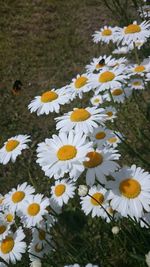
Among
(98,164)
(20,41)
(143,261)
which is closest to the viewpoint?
(98,164)

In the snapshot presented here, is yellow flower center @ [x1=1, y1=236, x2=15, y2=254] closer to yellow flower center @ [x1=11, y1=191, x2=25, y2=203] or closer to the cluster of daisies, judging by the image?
the cluster of daisies

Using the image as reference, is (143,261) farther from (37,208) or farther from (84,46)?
(84,46)

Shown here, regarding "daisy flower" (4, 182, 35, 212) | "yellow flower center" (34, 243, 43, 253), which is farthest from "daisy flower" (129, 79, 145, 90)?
"yellow flower center" (34, 243, 43, 253)

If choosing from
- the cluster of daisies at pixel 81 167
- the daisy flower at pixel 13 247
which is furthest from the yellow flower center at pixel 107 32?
the daisy flower at pixel 13 247

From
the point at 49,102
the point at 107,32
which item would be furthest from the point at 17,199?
the point at 107,32

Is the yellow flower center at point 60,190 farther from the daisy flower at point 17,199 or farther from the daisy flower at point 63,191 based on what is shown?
the daisy flower at point 17,199

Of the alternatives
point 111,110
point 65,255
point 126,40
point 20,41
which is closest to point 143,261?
point 65,255

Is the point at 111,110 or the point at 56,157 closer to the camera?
the point at 56,157
